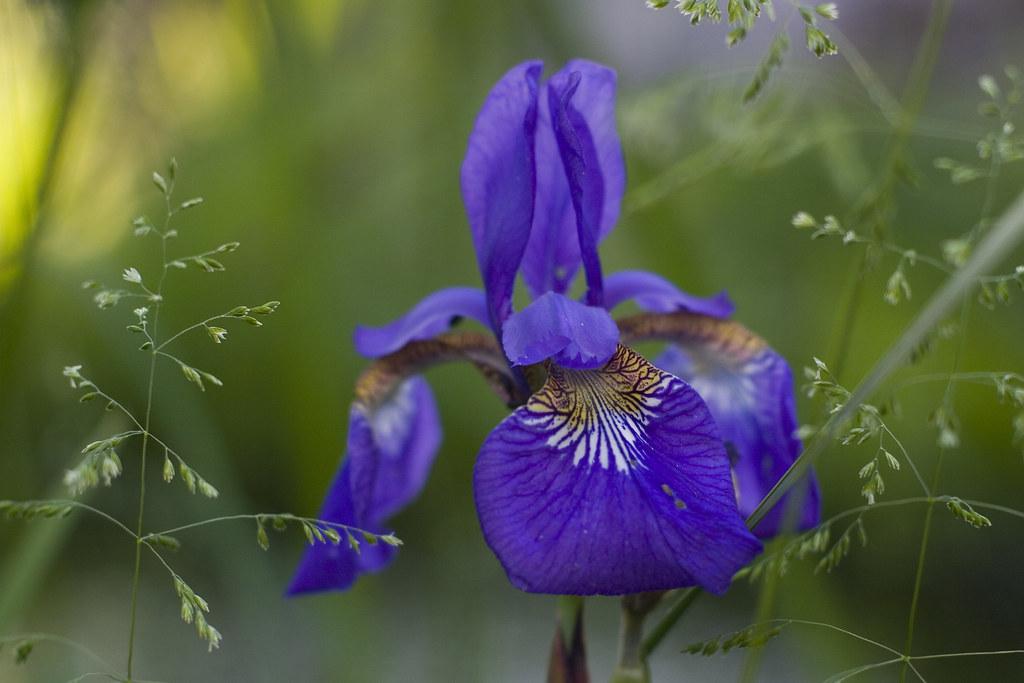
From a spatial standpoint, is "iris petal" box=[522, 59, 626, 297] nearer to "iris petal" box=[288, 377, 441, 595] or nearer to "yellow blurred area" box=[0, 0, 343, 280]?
"iris petal" box=[288, 377, 441, 595]

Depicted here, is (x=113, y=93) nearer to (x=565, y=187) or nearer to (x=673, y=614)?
(x=565, y=187)

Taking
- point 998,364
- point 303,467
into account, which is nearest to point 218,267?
point 303,467

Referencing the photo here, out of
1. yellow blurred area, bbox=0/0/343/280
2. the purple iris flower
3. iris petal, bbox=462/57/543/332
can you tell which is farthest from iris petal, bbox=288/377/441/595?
yellow blurred area, bbox=0/0/343/280

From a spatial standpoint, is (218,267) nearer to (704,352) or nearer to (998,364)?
(704,352)

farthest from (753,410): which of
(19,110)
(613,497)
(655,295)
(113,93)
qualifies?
(113,93)

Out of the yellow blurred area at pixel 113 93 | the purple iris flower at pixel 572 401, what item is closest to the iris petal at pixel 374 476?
the purple iris flower at pixel 572 401

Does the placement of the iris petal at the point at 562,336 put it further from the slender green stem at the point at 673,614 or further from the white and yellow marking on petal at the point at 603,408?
the slender green stem at the point at 673,614
